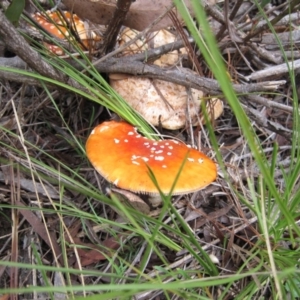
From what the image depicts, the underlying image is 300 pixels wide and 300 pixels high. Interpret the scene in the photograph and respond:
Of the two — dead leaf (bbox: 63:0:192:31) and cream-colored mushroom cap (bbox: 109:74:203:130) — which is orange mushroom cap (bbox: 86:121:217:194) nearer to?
cream-colored mushroom cap (bbox: 109:74:203:130)

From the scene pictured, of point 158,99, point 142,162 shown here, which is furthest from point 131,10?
point 142,162

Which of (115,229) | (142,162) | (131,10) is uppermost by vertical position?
(131,10)

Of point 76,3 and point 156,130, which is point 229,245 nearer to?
point 156,130

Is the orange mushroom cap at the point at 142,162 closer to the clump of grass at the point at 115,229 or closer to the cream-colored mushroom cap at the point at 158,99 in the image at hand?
the clump of grass at the point at 115,229

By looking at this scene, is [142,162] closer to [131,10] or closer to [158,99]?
[158,99]

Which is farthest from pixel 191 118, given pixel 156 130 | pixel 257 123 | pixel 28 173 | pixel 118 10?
pixel 28 173

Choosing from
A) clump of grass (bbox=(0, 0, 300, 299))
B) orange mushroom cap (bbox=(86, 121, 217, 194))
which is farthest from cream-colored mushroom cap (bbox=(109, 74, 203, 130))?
orange mushroom cap (bbox=(86, 121, 217, 194))
